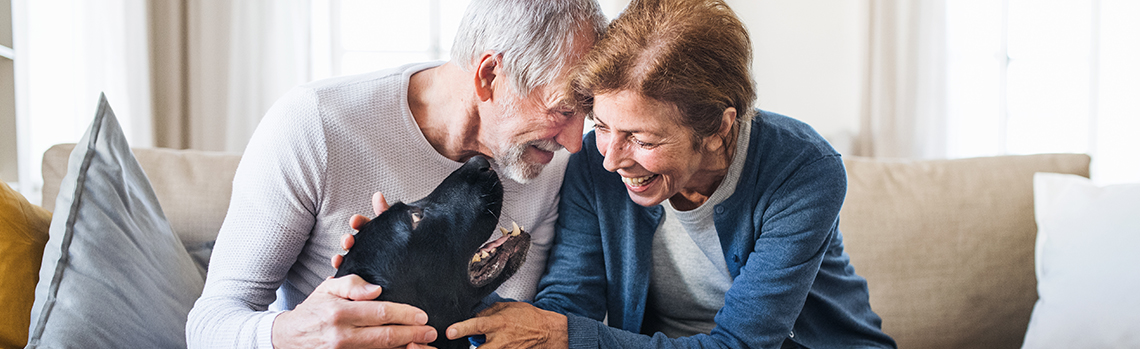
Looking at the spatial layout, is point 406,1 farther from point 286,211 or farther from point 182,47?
point 286,211

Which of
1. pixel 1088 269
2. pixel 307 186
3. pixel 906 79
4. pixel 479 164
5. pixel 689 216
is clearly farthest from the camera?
pixel 906 79

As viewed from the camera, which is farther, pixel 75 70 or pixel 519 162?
pixel 75 70

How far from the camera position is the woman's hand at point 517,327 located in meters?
0.92

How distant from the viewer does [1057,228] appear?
1.55 metres

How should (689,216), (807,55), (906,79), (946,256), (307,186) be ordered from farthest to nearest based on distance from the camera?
(807,55), (906,79), (946,256), (689,216), (307,186)

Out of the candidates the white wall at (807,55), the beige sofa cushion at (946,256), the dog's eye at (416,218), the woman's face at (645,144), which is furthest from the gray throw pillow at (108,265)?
the white wall at (807,55)

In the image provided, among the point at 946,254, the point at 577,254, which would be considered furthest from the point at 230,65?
the point at 946,254

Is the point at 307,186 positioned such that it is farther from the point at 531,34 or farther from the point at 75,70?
the point at 75,70

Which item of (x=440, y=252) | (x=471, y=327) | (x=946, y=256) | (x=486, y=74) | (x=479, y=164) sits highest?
(x=486, y=74)

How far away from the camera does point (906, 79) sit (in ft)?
9.82

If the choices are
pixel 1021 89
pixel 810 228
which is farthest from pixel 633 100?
pixel 1021 89

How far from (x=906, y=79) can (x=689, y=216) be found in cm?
228

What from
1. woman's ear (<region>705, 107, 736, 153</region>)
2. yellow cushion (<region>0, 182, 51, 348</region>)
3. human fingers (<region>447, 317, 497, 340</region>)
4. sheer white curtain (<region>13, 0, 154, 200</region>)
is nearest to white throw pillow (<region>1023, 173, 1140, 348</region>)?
woman's ear (<region>705, 107, 736, 153</region>)

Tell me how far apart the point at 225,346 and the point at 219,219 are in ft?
2.07
